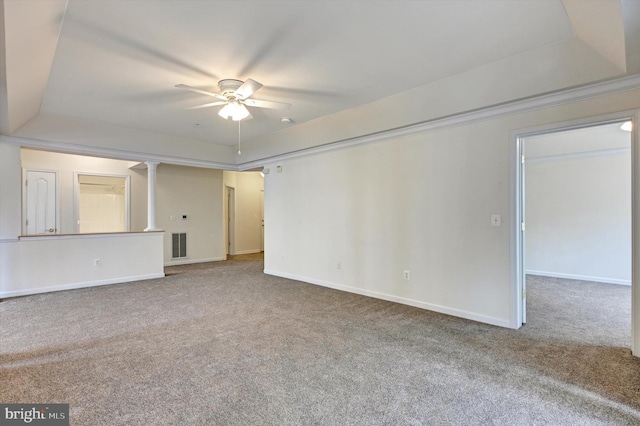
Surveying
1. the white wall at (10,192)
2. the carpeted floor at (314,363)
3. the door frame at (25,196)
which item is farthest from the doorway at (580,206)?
the door frame at (25,196)

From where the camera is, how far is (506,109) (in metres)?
3.21

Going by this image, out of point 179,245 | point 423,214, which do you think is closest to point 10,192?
point 179,245

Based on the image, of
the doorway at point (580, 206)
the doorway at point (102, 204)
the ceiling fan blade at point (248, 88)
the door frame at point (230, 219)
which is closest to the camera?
the ceiling fan blade at point (248, 88)

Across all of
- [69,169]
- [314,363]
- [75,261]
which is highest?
[69,169]

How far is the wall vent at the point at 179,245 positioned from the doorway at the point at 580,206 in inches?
278

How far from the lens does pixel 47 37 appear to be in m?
2.48

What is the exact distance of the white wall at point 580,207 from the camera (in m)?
5.09

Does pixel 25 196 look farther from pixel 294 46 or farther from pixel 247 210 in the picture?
pixel 294 46

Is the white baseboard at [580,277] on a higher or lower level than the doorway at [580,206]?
lower

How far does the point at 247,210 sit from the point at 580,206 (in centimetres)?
790

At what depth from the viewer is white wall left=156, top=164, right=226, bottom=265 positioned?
7.20 meters

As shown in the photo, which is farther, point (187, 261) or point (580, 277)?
point (187, 261)

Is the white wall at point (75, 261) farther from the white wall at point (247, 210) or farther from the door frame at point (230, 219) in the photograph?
the white wall at point (247, 210)

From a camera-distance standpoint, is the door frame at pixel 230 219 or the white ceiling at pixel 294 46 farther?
the door frame at pixel 230 219
